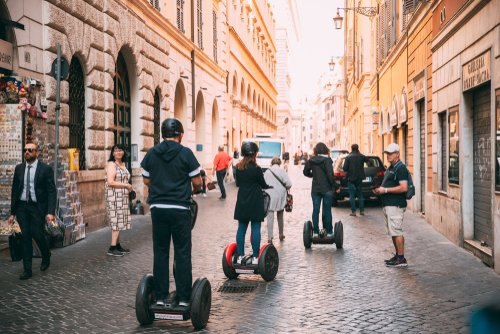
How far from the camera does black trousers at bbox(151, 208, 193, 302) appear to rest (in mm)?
5660

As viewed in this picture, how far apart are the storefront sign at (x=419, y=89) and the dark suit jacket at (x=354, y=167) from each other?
80.7 inches

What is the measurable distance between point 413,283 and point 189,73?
17.7 m

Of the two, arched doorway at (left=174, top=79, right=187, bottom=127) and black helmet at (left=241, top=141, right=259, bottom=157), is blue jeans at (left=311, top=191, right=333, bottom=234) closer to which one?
black helmet at (left=241, top=141, right=259, bottom=157)

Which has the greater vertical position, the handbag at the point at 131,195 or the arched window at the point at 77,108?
the arched window at the point at 77,108

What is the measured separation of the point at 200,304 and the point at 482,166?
5962mm

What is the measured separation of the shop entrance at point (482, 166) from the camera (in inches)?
379

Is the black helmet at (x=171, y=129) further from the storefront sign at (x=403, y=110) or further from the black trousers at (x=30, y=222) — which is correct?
the storefront sign at (x=403, y=110)

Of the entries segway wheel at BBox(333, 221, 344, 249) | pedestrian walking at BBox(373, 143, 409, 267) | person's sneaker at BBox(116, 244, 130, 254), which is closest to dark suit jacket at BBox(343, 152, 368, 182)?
segway wheel at BBox(333, 221, 344, 249)

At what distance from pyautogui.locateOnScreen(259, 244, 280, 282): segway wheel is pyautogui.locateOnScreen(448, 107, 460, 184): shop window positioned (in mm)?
4554

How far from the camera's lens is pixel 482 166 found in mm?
9969

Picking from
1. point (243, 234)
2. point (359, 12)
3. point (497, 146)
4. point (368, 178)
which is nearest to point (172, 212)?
point (243, 234)

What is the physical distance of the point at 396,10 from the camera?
20.7m

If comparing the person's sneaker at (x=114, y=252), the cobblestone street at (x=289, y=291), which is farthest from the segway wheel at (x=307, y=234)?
the person's sneaker at (x=114, y=252)

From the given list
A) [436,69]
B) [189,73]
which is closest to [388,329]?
[436,69]
